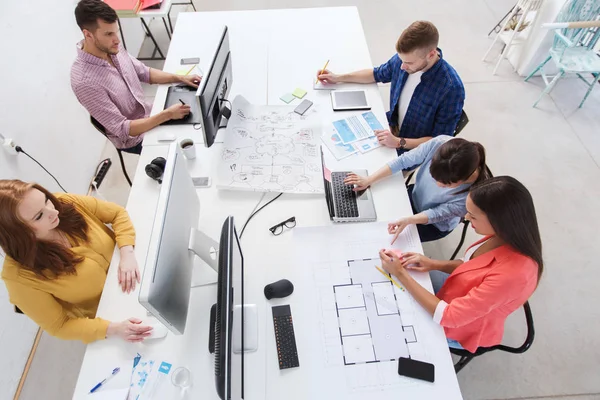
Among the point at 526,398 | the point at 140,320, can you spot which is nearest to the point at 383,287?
the point at 140,320

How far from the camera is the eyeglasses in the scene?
1735mm

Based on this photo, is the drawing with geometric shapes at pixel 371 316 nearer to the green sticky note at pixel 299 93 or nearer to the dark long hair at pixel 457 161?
the dark long hair at pixel 457 161

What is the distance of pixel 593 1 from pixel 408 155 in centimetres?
285

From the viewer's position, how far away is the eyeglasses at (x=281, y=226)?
174 cm

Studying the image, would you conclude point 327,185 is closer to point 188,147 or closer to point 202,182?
point 202,182

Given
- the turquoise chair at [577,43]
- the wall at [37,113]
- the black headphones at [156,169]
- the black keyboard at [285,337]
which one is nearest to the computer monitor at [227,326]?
the black keyboard at [285,337]

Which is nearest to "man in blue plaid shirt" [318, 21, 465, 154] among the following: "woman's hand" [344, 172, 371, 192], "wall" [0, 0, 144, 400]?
"woman's hand" [344, 172, 371, 192]

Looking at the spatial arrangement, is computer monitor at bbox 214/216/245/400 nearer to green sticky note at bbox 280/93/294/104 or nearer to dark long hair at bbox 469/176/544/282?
dark long hair at bbox 469/176/544/282

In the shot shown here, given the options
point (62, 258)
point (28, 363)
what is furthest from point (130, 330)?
point (28, 363)

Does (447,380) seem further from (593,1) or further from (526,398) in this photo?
(593,1)

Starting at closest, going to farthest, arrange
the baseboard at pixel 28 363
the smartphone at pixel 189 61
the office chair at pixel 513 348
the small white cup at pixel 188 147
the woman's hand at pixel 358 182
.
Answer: the office chair at pixel 513 348
the woman's hand at pixel 358 182
the small white cup at pixel 188 147
the baseboard at pixel 28 363
the smartphone at pixel 189 61

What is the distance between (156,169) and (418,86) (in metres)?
1.54

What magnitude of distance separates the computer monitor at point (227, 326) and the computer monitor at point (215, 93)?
72 cm

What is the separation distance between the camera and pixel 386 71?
233 cm
